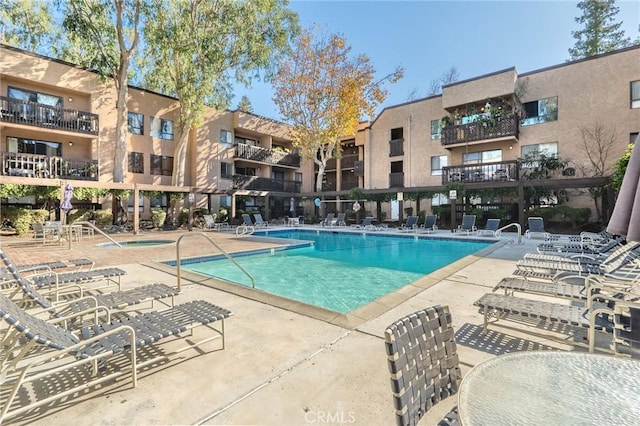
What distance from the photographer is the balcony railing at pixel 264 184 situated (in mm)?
24812

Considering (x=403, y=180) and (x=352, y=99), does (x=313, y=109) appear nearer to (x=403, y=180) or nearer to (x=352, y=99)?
(x=352, y=99)

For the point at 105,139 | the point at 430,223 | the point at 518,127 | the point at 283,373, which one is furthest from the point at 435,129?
the point at 283,373

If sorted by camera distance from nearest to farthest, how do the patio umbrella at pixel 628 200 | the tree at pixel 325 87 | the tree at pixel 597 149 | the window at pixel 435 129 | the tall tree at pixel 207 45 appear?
1. the patio umbrella at pixel 628 200
2. the tree at pixel 597 149
3. the tall tree at pixel 207 45
4. the window at pixel 435 129
5. the tree at pixel 325 87

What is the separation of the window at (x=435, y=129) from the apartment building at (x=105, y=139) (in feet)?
43.8

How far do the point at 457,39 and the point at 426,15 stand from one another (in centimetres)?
378

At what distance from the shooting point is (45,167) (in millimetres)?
16156

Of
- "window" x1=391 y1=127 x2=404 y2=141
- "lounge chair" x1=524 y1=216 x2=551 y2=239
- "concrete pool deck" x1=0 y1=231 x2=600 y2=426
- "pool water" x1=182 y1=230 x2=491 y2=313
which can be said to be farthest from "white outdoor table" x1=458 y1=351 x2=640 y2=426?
"window" x1=391 y1=127 x2=404 y2=141

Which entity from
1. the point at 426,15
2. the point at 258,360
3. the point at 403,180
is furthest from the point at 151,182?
the point at 258,360

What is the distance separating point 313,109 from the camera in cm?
2314

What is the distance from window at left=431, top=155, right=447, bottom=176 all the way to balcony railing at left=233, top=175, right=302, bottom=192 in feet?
41.0

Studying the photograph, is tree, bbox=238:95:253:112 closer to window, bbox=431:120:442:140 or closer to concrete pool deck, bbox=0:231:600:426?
window, bbox=431:120:442:140

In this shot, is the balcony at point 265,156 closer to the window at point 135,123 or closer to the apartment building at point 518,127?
the window at point 135,123

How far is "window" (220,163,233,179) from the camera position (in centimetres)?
2459

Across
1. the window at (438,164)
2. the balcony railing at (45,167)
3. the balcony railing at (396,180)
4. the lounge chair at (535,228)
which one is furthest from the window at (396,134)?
the balcony railing at (45,167)
